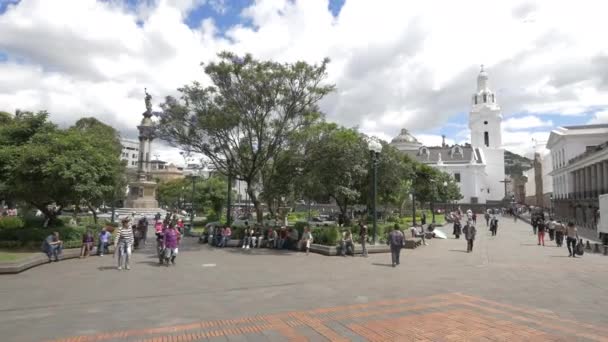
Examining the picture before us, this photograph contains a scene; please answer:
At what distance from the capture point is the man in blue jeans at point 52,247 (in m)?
13.7

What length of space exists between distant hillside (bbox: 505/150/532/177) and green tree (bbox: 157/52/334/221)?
15117 cm

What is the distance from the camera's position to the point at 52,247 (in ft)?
45.3

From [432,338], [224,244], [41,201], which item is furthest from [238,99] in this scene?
[432,338]

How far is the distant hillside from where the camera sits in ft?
501

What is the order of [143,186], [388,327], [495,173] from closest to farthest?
[388,327]
[143,186]
[495,173]

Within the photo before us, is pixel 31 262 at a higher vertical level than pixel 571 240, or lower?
lower

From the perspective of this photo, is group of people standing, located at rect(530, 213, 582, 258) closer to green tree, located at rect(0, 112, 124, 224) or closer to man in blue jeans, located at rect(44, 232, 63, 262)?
green tree, located at rect(0, 112, 124, 224)

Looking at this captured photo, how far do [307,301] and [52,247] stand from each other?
10.5m

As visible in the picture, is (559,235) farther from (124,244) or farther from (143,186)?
(143,186)

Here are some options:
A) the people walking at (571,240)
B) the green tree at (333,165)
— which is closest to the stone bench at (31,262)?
the green tree at (333,165)

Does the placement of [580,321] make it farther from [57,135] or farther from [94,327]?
[57,135]

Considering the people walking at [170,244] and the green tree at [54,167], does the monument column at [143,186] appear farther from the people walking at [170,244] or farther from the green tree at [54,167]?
the people walking at [170,244]

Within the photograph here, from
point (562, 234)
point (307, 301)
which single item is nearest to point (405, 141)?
point (562, 234)

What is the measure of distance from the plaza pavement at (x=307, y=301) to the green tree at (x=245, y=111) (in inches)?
313
